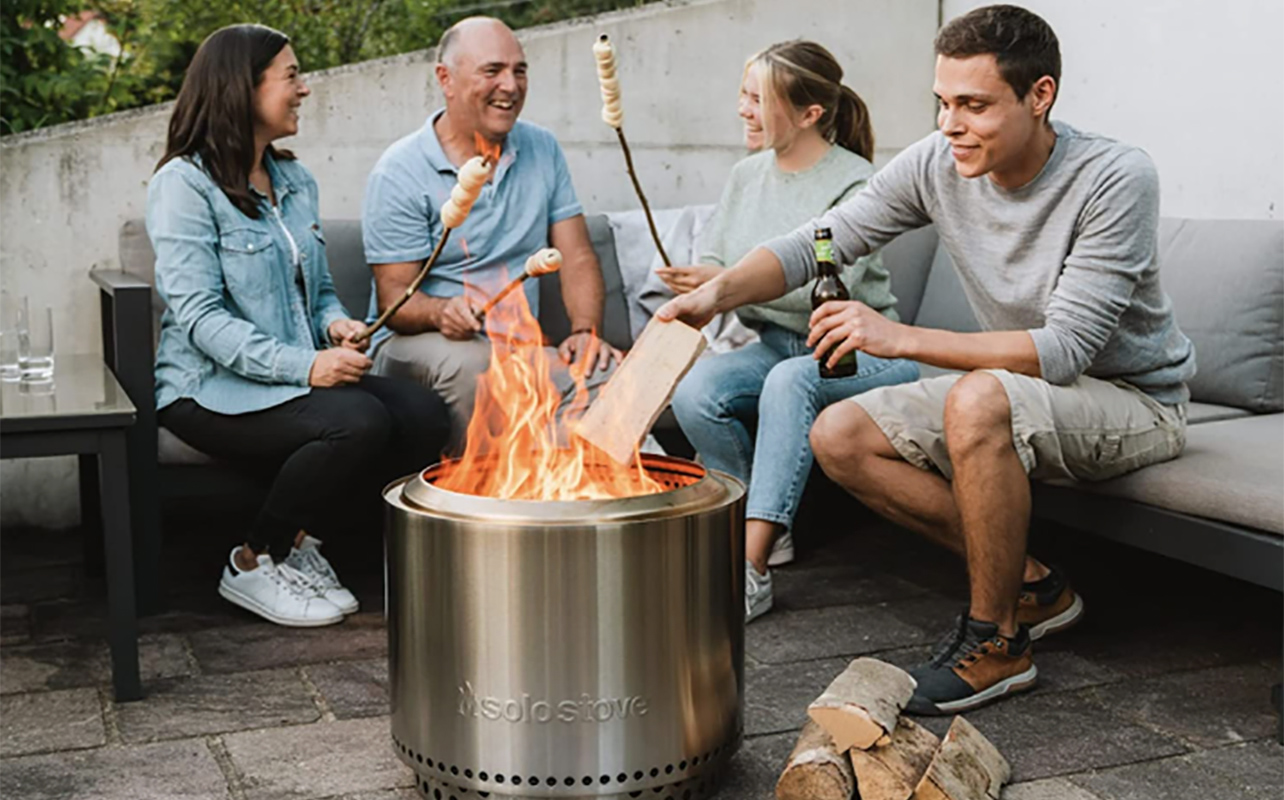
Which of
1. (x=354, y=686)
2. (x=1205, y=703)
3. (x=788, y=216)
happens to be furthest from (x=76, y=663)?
(x=1205, y=703)

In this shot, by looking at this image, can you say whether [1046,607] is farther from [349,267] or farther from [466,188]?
[349,267]

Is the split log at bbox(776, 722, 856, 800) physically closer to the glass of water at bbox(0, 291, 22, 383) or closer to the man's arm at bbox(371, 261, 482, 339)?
the man's arm at bbox(371, 261, 482, 339)

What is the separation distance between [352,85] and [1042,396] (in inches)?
93.6

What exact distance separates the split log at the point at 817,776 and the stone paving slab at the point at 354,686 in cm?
82

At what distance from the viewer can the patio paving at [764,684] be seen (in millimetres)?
2432

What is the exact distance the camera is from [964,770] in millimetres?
2279

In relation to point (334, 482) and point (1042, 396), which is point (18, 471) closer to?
point (334, 482)

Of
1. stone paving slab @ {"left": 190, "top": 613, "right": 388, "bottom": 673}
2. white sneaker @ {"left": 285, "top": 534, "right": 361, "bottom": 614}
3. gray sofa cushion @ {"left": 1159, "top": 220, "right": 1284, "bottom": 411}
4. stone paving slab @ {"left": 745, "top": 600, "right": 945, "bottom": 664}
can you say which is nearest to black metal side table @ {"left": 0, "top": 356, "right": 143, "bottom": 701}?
stone paving slab @ {"left": 190, "top": 613, "right": 388, "bottom": 673}

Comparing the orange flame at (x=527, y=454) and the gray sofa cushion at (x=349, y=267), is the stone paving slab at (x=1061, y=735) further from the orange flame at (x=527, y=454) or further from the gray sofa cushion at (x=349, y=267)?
the gray sofa cushion at (x=349, y=267)

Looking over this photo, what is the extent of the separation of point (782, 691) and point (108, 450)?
4.35ft

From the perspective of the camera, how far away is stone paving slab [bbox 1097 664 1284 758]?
2639 mm

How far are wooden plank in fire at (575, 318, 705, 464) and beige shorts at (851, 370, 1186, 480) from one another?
2.02ft

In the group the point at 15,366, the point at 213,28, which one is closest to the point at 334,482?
the point at 15,366

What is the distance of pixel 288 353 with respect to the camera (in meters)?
3.23
